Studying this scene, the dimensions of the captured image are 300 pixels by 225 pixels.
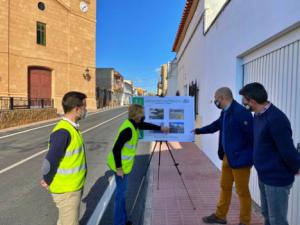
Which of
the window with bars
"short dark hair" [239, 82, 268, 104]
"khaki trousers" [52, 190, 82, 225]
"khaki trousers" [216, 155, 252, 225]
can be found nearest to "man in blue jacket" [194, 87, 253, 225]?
"khaki trousers" [216, 155, 252, 225]

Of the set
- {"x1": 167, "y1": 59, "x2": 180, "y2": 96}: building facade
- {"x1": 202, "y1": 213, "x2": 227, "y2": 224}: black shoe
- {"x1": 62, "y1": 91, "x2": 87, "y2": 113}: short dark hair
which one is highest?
{"x1": 167, "y1": 59, "x2": 180, "y2": 96}: building facade

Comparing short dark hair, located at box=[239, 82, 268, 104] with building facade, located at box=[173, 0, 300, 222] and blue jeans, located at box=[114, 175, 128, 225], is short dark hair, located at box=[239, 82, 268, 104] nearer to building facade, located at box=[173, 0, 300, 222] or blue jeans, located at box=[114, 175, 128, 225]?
building facade, located at box=[173, 0, 300, 222]

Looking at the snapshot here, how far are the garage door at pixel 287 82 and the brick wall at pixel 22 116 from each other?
626 inches

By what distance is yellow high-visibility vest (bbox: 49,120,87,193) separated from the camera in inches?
119

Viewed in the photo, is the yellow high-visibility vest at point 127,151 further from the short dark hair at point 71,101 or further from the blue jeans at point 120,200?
the short dark hair at point 71,101

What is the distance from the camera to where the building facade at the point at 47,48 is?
2681 cm

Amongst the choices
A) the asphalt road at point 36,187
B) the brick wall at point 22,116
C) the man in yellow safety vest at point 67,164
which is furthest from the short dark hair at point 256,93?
the brick wall at point 22,116

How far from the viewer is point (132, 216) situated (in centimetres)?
490

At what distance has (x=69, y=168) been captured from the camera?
120 inches

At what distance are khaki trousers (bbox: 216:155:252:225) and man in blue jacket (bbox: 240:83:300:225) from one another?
2.95ft

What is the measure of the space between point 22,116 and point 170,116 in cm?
1656

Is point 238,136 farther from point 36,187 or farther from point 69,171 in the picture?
point 36,187

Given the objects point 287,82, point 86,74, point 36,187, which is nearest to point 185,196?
point 287,82

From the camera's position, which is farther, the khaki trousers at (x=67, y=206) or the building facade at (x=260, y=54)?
the building facade at (x=260, y=54)
